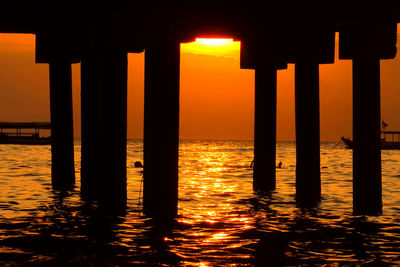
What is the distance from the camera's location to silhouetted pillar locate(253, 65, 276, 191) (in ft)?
62.6

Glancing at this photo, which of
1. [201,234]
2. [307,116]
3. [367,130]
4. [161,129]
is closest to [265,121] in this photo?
[307,116]

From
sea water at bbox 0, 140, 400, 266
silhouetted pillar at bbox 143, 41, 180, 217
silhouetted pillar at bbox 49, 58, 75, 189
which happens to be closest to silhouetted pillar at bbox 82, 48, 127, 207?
sea water at bbox 0, 140, 400, 266

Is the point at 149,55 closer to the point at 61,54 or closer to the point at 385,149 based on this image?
the point at 61,54

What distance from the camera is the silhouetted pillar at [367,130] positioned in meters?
13.6

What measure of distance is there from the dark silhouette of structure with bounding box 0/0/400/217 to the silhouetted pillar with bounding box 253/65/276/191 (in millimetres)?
2259

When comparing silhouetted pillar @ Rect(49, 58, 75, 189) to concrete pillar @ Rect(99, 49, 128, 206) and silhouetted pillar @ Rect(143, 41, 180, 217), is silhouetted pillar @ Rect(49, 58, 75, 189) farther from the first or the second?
silhouetted pillar @ Rect(143, 41, 180, 217)

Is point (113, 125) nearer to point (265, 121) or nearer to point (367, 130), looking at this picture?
point (367, 130)

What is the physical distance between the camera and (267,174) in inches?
778

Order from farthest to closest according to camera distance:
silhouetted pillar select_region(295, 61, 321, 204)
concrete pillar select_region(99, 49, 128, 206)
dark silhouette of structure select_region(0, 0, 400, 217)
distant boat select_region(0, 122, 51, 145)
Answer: distant boat select_region(0, 122, 51, 145), silhouetted pillar select_region(295, 61, 321, 204), concrete pillar select_region(99, 49, 128, 206), dark silhouette of structure select_region(0, 0, 400, 217)

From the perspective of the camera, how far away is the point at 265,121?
63.5 feet

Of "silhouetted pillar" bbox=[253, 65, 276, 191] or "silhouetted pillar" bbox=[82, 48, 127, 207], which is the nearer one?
"silhouetted pillar" bbox=[82, 48, 127, 207]

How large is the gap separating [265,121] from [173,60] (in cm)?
702

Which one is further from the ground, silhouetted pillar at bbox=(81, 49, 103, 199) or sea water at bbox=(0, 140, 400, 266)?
silhouetted pillar at bbox=(81, 49, 103, 199)

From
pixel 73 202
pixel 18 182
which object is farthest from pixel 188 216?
pixel 18 182
